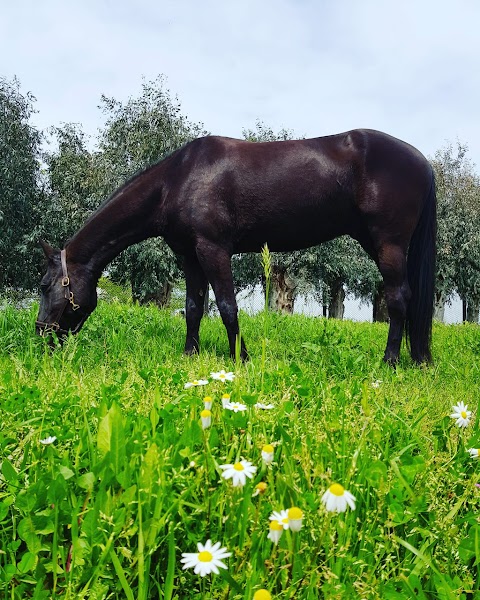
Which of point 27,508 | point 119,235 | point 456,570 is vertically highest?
point 119,235

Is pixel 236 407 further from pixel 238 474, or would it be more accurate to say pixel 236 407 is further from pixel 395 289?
pixel 395 289

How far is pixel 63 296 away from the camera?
6.14 meters

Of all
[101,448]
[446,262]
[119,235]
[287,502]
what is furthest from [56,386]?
[446,262]

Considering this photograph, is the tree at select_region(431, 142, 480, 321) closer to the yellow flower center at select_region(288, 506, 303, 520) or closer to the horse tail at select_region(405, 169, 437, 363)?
the horse tail at select_region(405, 169, 437, 363)

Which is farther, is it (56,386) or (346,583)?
(56,386)

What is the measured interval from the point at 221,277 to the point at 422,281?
239 centimetres

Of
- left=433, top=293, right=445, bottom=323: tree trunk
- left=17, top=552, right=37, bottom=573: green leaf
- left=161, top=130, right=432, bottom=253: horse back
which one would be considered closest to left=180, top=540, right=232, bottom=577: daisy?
left=17, top=552, right=37, bottom=573: green leaf

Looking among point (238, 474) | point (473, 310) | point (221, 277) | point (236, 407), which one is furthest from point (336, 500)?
point (473, 310)

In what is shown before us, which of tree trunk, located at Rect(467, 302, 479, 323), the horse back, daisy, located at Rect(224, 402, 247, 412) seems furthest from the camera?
tree trunk, located at Rect(467, 302, 479, 323)

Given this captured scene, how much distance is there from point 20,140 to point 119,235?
2489 cm

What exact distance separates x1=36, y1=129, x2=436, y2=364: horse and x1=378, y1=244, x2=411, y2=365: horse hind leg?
11 mm

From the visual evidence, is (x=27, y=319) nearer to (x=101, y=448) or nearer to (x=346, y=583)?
(x=101, y=448)

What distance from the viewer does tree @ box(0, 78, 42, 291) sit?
26.7 meters

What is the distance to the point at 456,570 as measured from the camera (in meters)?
1.59
